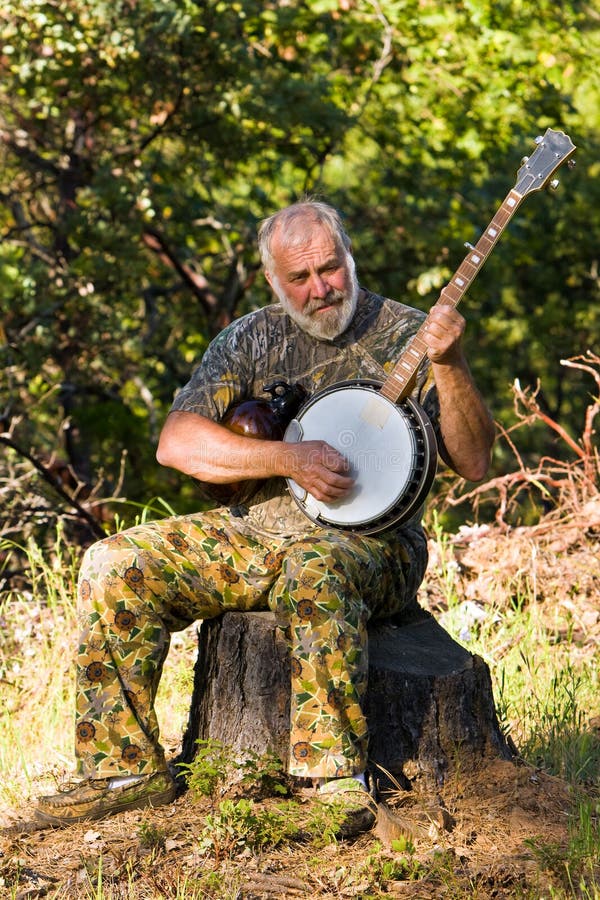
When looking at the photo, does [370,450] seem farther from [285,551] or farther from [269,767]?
[269,767]

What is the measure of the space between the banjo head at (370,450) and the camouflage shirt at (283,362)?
140 mm

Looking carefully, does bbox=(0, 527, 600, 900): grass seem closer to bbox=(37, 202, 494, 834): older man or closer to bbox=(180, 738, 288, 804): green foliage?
bbox=(180, 738, 288, 804): green foliage

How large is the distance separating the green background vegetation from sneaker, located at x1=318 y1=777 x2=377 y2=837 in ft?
10.2

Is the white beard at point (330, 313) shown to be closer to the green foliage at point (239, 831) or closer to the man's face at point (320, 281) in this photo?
the man's face at point (320, 281)

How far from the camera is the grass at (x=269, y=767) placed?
337cm

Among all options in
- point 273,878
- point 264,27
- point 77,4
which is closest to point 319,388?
point 273,878

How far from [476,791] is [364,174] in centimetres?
797

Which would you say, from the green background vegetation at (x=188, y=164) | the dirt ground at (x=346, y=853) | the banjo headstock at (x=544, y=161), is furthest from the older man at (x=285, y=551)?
the green background vegetation at (x=188, y=164)

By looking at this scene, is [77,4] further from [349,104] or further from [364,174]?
[364,174]

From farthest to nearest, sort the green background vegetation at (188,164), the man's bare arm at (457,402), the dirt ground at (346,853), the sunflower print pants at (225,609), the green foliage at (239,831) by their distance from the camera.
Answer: the green background vegetation at (188,164) → the man's bare arm at (457,402) → the sunflower print pants at (225,609) → the green foliage at (239,831) → the dirt ground at (346,853)

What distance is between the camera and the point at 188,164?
28.3 ft

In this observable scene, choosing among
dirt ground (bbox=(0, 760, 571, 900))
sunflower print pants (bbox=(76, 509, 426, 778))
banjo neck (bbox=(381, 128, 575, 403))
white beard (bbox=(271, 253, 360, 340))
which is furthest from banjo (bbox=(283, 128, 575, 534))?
dirt ground (bbox=(0, 760, 571, 900))

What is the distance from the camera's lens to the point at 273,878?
3.37 m

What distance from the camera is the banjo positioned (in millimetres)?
3826
